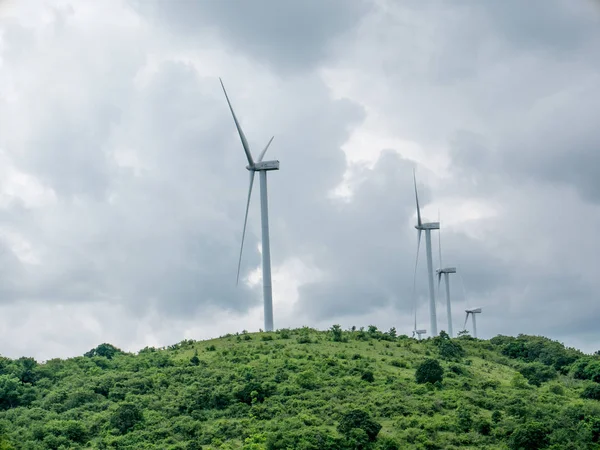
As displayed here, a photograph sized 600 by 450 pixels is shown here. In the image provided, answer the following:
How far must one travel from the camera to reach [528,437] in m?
72.6

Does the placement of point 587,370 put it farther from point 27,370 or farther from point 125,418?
point 27,370

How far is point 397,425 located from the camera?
77.4 metres

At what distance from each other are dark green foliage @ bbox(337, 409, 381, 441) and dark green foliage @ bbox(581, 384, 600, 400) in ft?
103

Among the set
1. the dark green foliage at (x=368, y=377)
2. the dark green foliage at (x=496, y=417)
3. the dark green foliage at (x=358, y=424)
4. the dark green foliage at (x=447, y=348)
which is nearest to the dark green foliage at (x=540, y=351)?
the dark green foliage at (x=447, y=348)

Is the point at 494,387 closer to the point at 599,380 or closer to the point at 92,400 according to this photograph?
the point at 599,380

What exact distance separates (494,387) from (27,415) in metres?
49.7

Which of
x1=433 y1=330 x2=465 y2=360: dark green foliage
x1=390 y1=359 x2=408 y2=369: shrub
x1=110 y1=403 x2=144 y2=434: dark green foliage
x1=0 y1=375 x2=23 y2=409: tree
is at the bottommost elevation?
x1=110 y1=403 x2=144 y2=434: dark green foliage

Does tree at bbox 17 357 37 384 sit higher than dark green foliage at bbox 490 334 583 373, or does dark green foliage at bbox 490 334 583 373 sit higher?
dark green foliage at bbox 490 334 583 373

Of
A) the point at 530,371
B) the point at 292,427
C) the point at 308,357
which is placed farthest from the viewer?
the point at 530,371

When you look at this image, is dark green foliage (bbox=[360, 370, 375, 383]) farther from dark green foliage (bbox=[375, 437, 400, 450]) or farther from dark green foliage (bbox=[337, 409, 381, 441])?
dark green foliage (bbox=[375, 437, 400, 450])

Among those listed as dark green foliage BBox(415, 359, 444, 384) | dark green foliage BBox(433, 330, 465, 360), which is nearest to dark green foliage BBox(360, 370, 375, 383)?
dark green foliage BBox(415, 359, 444, 384)

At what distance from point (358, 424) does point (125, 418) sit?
23.4 meters

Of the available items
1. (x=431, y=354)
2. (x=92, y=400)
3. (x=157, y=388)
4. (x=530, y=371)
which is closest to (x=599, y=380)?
(x=530, y=371)

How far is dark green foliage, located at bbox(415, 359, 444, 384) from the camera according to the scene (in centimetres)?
9081
